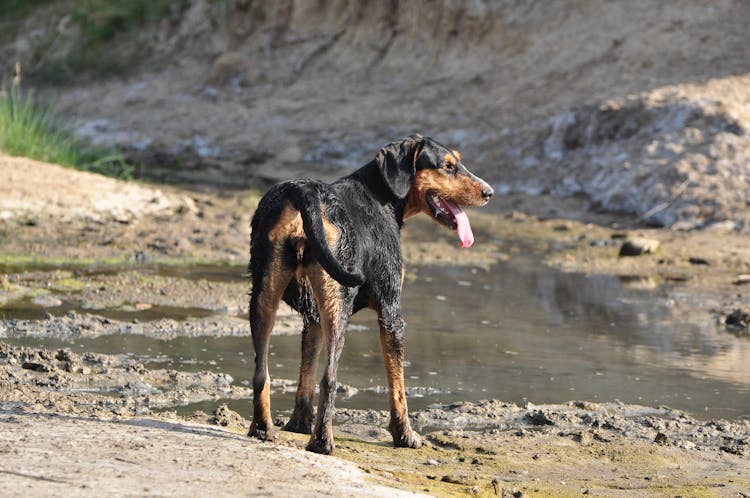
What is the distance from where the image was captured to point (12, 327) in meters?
9.12

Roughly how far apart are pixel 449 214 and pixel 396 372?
3.08 feet

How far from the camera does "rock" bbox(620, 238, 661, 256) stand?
14648mm

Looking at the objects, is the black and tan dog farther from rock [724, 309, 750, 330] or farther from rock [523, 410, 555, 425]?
rock [724, 309, 750, 330]

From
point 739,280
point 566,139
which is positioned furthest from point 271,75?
point 739,280

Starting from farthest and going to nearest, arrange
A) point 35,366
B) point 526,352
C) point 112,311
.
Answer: point 112,311 → point 526,352 → point 35,366

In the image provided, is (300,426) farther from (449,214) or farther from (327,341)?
(449,214)

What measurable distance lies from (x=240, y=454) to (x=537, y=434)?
84.6 inches

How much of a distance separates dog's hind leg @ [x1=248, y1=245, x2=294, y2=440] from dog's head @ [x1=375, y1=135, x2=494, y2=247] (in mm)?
914

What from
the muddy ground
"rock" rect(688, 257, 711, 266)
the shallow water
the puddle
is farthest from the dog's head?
"rock" rect(688, 257, 711, 266)

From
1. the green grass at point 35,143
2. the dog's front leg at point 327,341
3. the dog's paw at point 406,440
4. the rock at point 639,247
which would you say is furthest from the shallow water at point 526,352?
the green grass at point 35,143

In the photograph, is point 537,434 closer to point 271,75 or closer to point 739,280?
point 739,280

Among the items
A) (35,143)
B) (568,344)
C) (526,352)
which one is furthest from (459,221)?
(35,143)

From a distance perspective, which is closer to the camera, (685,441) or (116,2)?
(685,441)

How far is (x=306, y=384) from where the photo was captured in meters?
6.61
